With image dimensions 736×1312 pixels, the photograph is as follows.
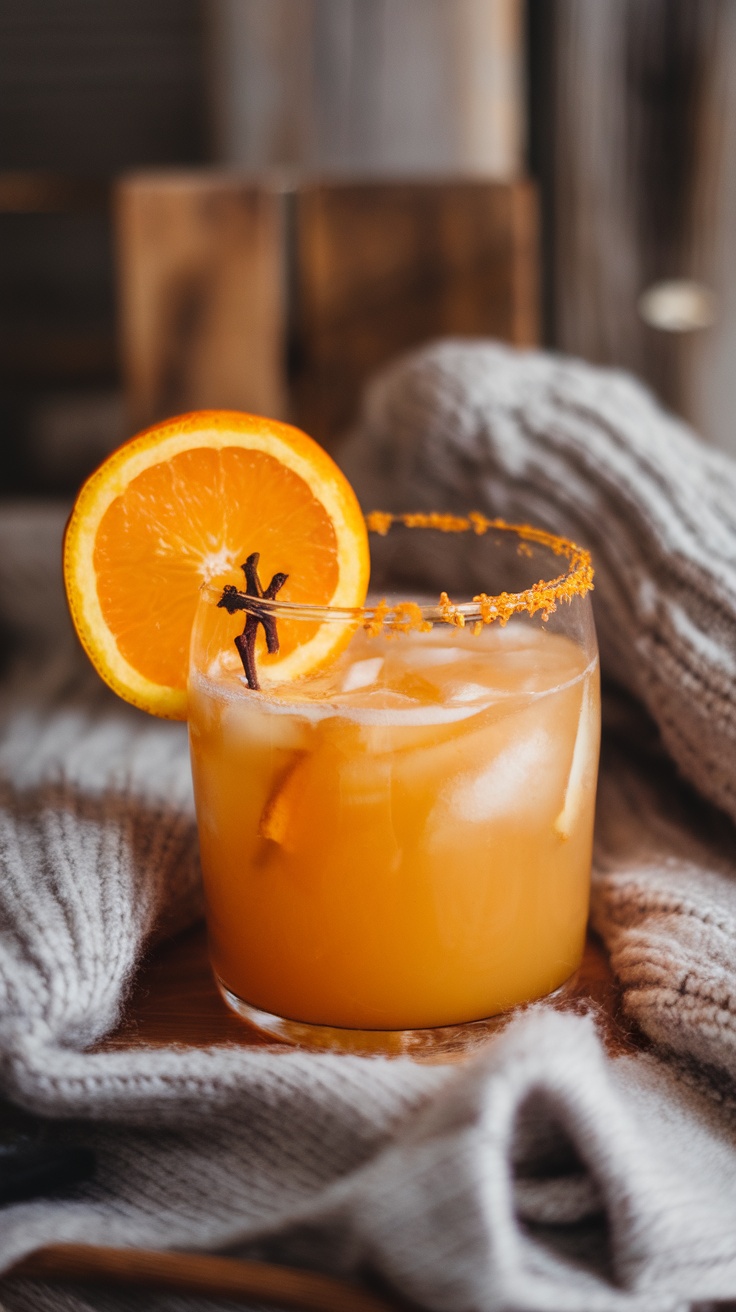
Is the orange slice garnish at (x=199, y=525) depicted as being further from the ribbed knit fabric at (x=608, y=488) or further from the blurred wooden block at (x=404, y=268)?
the blurred wooden block at (x=404, y=268)

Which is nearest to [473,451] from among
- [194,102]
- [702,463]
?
[702,463]

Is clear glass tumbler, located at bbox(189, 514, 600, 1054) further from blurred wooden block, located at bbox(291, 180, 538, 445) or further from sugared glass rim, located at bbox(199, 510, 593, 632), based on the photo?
blurred wooden block, located at bbox(291, 180, 538, 445)

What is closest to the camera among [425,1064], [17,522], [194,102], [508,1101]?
[508,1101]

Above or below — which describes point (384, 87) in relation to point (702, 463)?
above

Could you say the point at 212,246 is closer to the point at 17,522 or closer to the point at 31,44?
the point at 17,522

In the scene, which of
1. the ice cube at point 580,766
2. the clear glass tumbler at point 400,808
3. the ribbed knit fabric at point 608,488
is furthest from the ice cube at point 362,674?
the ribbed knit fabric at point 608,488

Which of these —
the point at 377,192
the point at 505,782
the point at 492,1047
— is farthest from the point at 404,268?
the point at 492,1047

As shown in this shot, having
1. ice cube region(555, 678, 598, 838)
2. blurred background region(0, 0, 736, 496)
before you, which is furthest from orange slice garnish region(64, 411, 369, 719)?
blurred background region(0, 0, 736, 496)
